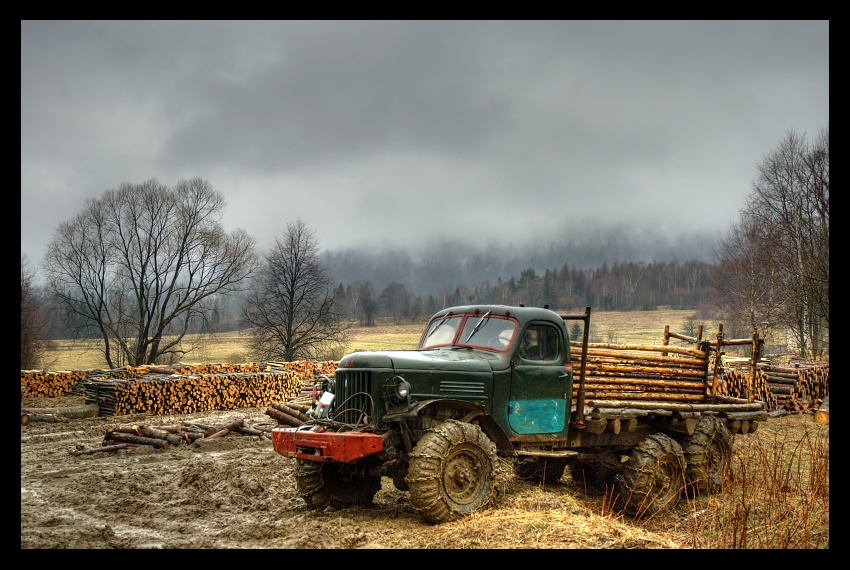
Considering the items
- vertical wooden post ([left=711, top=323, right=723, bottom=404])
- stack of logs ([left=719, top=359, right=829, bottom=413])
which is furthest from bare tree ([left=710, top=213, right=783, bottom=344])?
vertical wooden post ([left=711, top=323, right=723, bottom=404])

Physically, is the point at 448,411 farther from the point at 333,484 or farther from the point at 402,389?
the point at 333,484

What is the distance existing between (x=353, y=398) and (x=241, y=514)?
2.26 meters

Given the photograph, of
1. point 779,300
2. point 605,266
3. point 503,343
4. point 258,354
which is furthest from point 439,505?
point 605,266

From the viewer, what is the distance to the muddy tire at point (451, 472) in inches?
285

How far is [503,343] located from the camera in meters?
8.71

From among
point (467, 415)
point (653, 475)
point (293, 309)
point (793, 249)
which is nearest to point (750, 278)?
point (793, 249)

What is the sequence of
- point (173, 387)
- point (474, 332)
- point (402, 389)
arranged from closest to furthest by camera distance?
point (402, 389) < point (474, 332) < point (173, 387)

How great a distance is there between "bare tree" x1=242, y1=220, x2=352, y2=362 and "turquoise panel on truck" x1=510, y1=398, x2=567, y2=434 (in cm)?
2828

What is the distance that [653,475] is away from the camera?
911cm

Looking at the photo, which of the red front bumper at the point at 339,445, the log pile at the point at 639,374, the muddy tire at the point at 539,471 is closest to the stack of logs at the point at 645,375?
the log pile at the point at 639,374

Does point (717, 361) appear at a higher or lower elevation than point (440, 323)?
lower

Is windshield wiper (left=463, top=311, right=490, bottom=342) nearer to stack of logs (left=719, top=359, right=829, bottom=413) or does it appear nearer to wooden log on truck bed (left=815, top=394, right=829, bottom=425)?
stack of logs (left=719, top=359, right=829, bottom=413)

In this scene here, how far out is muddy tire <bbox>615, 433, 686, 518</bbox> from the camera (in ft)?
29.8

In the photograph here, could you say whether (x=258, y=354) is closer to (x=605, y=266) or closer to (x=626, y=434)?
(x=626, y=434)
